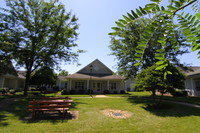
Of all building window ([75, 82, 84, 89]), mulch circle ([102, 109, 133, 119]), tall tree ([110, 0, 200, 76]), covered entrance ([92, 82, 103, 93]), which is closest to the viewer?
tall tree ([110, 0, 200, 76])

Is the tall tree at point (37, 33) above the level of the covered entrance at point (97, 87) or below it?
above

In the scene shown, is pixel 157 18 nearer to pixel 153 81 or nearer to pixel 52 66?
pixel 153 81

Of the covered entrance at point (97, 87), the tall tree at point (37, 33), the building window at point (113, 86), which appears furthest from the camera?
the building window at point (113, 86)

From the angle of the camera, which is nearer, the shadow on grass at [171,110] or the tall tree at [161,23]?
the tall tree at [161,23]

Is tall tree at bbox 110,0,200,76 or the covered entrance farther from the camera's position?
the covered entrance

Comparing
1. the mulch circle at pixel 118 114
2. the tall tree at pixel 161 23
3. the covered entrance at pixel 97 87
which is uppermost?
the tall tree at pixel 161 23

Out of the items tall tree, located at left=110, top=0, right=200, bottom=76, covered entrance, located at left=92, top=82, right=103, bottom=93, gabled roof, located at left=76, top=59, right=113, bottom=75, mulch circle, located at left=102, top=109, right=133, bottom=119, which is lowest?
mulch circle, located at left=102, top=109, right=133, bottom=119

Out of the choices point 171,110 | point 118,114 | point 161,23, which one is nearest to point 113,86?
point 171,110

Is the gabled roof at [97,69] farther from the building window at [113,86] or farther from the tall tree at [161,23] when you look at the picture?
the tall tree at [161,23]

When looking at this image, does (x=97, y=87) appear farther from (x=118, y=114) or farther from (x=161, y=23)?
(x=161, y=23)

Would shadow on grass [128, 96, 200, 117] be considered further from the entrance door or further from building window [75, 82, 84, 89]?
building window [75, 82, 84, 89]

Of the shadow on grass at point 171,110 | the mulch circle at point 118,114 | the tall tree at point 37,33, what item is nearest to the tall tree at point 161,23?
the mulch circle at point 118,114

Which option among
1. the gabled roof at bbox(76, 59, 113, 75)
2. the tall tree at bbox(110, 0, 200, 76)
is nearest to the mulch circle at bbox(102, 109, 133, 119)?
the tall tree at bbox(110, 0, 200, 76)

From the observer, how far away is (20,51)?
47.2ft
